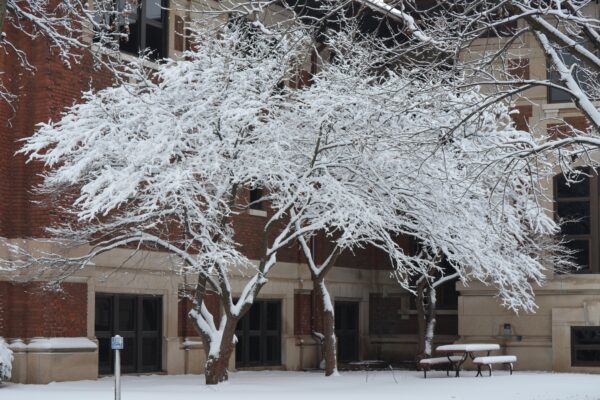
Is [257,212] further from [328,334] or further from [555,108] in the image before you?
[555,108]

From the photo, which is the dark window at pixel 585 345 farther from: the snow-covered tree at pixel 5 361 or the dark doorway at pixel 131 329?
the snow-covered tree at pixel 5 361

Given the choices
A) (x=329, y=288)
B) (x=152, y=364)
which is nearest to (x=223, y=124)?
(x=152, y=364)

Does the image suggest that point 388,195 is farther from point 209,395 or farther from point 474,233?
point 209,395

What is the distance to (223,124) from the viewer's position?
20000mm

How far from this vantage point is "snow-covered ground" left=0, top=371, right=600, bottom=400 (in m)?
18.2

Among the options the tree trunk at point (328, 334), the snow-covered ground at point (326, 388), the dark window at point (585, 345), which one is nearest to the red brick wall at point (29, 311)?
the snow-covered ground at point (326, 388)

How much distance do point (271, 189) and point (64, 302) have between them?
198 inches

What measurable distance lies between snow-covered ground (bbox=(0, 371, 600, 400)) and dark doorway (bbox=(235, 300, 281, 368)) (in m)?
3.24

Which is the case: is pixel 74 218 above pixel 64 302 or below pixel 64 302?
above

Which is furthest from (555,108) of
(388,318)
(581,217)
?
(388,318)

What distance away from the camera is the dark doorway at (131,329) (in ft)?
78.3

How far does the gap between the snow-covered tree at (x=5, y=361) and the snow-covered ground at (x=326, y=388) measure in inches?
10.1

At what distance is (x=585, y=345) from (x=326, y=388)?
10.8 m

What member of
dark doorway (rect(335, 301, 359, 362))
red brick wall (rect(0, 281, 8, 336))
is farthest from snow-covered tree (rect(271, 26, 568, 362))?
dark doorway (rect(335, 301, 359, 362))
